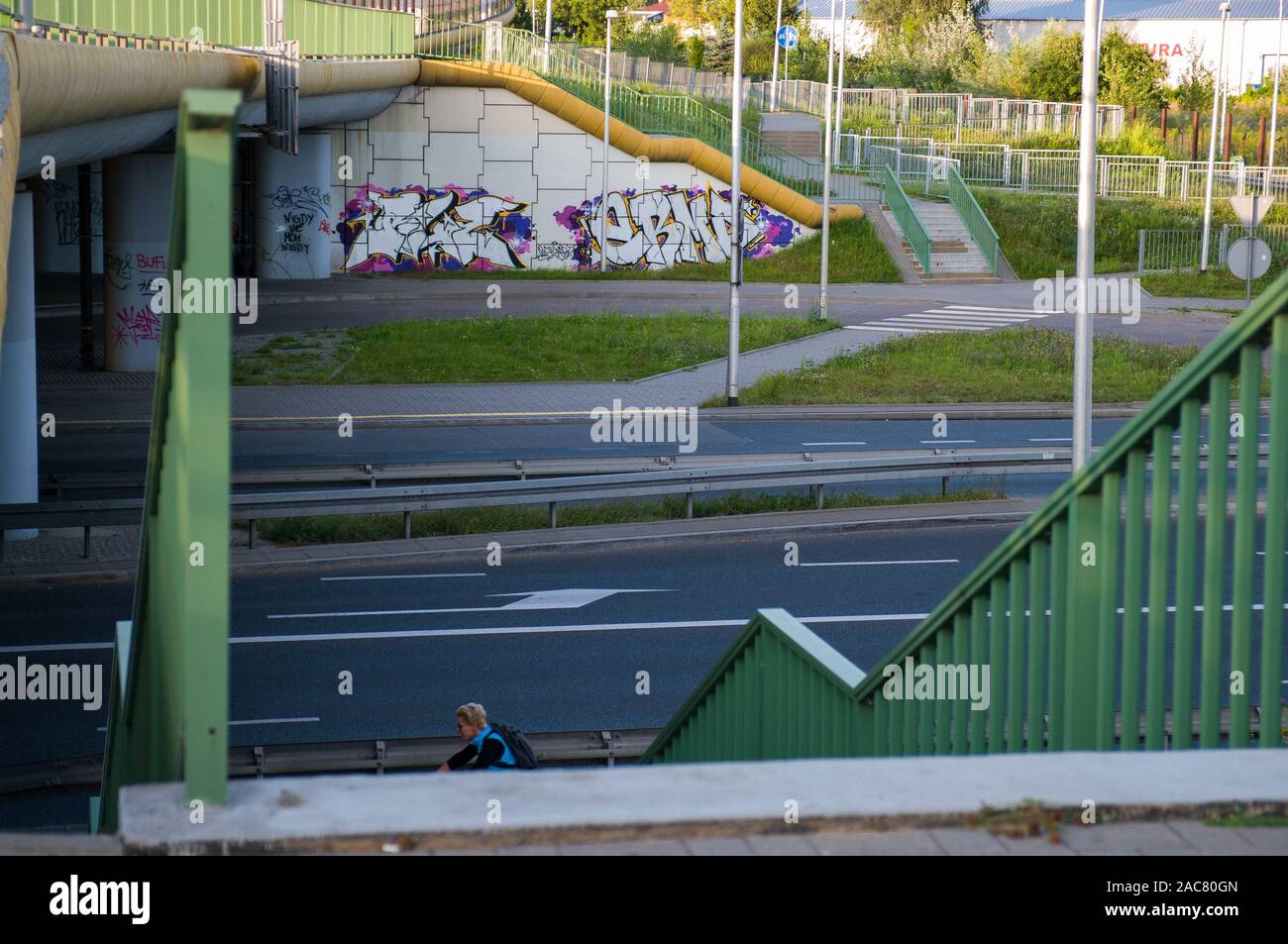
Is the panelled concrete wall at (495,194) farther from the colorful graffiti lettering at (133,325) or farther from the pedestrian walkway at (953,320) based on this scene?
the colorful graffiti lettering at (133,325)

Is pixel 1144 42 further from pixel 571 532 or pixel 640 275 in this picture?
pixel 571 532

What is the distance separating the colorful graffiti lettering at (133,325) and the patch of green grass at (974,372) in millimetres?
A: 9959

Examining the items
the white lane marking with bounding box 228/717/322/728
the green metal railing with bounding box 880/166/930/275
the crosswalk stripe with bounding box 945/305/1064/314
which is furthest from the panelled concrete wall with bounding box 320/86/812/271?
the white lane marking with bounding box 228/717/322/728

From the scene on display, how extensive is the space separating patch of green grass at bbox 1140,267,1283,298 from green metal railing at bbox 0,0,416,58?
2204cm

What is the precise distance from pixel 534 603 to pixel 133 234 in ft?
46.9

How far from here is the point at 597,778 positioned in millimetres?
3588

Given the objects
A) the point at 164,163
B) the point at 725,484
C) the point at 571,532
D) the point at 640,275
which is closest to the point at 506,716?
the point at 571,532

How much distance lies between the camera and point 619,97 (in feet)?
142

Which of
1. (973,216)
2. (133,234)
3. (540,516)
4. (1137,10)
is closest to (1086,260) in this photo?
(540,516)

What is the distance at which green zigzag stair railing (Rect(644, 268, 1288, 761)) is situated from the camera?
373 cm
